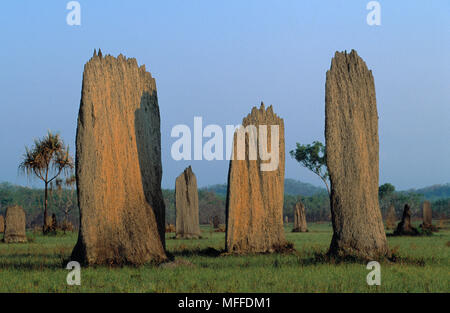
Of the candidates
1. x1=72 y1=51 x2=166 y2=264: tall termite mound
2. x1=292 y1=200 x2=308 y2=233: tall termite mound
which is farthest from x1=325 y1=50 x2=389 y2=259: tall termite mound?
x1=292 y1=200 x2=308 y2=233: tall termite mound

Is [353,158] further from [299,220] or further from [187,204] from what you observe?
[299,220]

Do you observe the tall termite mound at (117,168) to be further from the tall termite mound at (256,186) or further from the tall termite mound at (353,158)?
the tall termite mound at (353,158)

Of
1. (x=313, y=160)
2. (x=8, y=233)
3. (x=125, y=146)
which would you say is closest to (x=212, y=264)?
(x=125, y=146)

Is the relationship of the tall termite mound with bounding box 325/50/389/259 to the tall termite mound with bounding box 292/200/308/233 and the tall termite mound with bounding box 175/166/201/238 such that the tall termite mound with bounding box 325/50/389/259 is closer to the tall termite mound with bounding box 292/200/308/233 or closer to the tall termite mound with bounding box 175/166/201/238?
the tall termite mound with bounding box 175/166/201/238

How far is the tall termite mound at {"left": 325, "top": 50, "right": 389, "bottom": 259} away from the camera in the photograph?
497 inches

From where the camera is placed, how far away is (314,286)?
29.6 feet

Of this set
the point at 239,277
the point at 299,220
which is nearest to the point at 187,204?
the point at 299,220

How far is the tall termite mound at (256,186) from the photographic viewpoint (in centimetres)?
1534

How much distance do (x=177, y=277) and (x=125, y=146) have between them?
13.0ft

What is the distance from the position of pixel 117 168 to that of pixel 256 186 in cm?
460

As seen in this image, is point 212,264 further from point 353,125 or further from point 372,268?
point 353,125

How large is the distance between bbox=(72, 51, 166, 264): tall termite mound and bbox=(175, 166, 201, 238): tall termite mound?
1239 cm

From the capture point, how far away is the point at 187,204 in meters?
26.0
